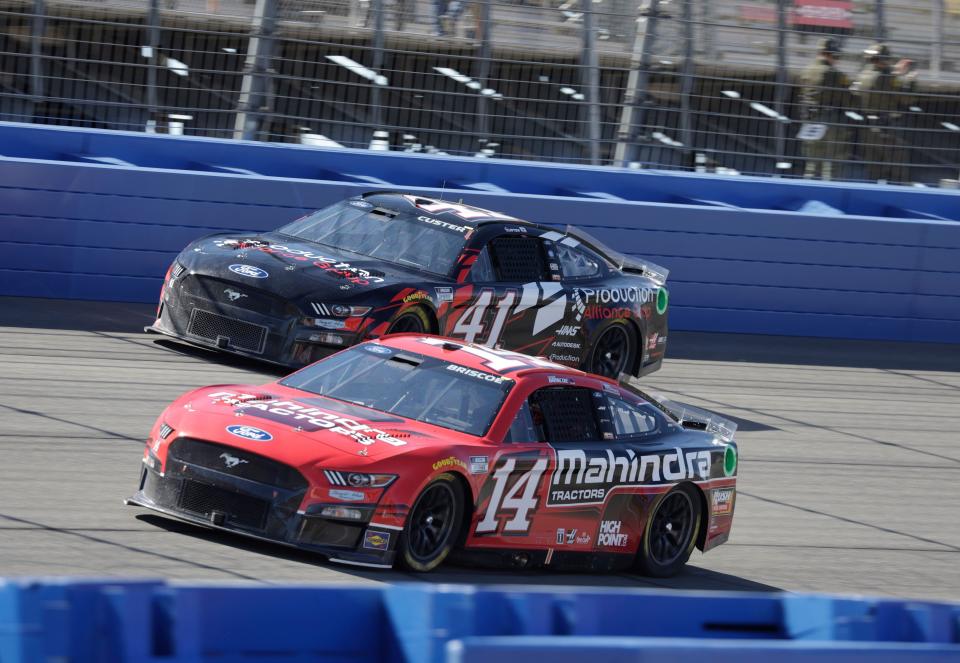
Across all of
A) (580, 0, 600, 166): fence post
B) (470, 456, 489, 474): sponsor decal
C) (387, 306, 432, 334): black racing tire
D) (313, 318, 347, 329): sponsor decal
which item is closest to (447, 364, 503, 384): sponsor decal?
(470, 456, 489, 474): sponsor decal

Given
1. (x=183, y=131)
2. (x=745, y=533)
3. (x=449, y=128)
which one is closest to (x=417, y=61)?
(x=449, y=128)

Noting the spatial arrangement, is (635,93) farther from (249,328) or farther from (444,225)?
(249,328)

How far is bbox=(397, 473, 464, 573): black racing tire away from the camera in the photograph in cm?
734

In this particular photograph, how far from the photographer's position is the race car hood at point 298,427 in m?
7.24

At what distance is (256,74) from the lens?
15617 millimetres

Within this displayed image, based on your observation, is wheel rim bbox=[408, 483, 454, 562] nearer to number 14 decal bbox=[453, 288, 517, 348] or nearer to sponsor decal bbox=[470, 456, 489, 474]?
sponsor decal bbox=[470, 456, 489, 474]

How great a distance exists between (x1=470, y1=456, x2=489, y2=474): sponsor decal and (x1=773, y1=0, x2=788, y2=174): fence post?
1100cm

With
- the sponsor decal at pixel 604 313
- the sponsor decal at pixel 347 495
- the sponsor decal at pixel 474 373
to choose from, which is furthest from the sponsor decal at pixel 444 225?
the sponsor decal at pixel 347 495

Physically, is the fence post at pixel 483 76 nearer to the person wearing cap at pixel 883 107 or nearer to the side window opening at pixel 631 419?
the person wearing cap at pixel 883 107

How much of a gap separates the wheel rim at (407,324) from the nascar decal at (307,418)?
366 cm

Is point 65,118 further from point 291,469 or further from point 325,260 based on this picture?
point 291,469

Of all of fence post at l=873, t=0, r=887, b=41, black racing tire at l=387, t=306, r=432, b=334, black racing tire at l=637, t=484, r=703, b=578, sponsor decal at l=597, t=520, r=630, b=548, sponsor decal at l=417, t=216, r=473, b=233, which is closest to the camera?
sponsor decal at l=597, t=520, r=630, b=548

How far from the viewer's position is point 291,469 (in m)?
7.14

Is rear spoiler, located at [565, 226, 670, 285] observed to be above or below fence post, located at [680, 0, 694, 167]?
below
